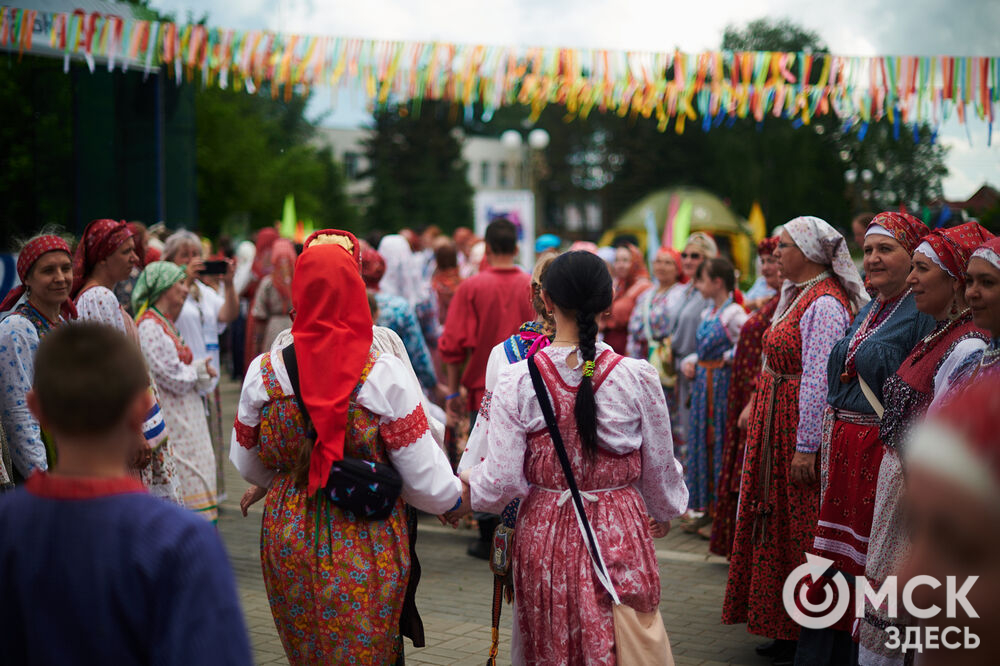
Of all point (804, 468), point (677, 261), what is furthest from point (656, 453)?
point (677, 261)

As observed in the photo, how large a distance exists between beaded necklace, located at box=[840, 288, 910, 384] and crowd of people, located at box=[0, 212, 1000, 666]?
18 mm

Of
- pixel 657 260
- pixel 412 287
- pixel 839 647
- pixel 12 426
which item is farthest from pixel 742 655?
pixel 412 287

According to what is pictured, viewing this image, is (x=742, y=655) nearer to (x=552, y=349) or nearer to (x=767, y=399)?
(x=767, y=399)

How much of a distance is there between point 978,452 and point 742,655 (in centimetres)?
392

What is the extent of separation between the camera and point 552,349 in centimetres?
331

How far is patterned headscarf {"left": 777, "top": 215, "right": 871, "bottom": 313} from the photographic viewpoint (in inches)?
191

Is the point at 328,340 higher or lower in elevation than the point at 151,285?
lower

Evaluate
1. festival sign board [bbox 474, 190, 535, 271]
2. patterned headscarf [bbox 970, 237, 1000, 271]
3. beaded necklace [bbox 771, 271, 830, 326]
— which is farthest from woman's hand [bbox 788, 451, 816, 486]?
festival sign board [bbox 474, 190, 535, 271]

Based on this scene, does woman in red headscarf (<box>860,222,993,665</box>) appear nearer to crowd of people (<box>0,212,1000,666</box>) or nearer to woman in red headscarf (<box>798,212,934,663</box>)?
crowd of people (<box>0,212,1000,666</box>)

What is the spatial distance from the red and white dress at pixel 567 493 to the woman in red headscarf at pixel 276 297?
6893 mm

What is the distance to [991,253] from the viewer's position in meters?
3.28

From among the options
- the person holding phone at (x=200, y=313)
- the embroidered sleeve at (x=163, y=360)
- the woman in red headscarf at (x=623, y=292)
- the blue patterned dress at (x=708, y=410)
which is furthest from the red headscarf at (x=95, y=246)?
the woman in red headscarf at (x=623, y=292)

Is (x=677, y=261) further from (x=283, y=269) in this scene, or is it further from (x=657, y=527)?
(x=657, y=527)

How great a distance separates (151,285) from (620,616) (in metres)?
4.22
